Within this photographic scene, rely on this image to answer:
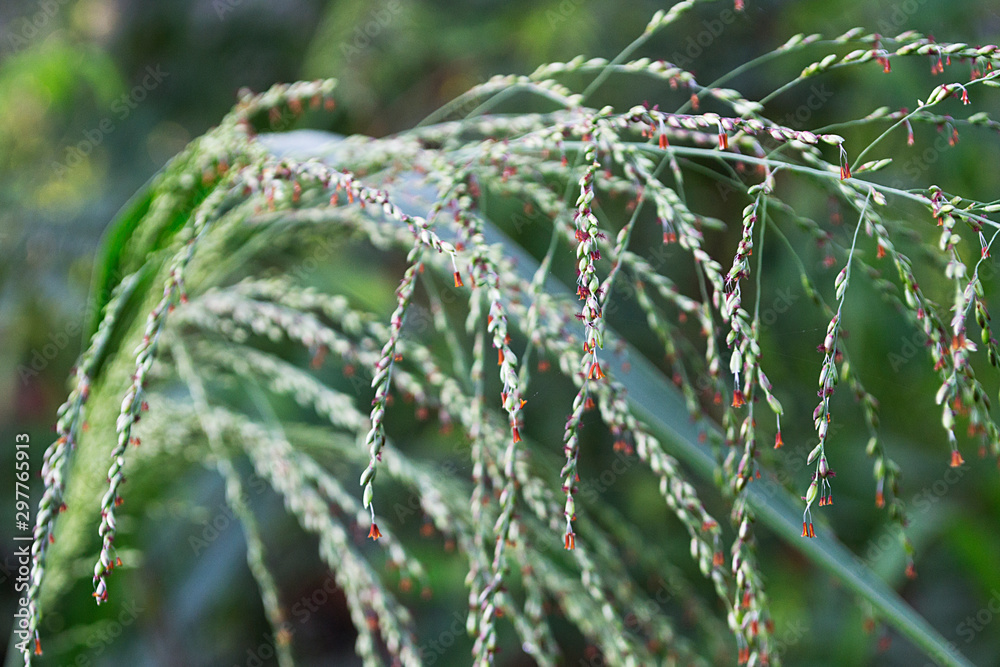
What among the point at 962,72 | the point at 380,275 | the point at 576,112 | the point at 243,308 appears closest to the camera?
the point at 576,112

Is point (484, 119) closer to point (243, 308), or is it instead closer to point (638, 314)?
point (243, 308)

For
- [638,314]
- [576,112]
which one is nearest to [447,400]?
[576,112]

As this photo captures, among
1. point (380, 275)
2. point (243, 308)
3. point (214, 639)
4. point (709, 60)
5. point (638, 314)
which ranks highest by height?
point (243, 308)

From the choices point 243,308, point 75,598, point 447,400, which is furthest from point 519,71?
point 75,598

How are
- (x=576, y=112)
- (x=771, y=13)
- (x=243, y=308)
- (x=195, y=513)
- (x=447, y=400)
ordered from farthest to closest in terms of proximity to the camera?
(x=771, y=13), (x=195, y=513), (x=243, y=308), (x=447, y=400), (x=576, y=112)

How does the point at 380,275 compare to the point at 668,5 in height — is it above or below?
below

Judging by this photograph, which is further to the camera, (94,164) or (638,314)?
(94,164)
